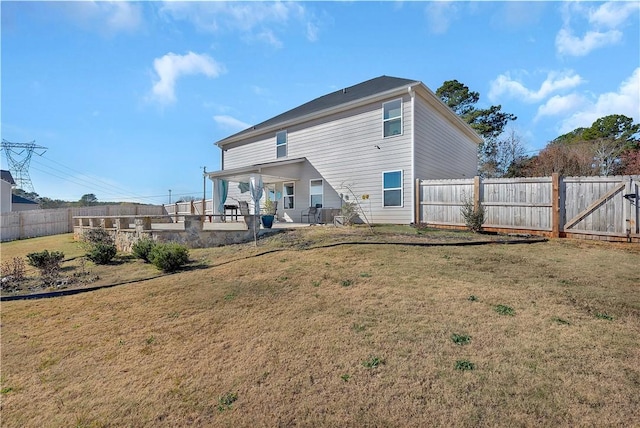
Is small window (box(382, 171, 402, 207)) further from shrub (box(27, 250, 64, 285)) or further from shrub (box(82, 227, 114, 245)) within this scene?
shrub (box(27, 250, 64, 285))

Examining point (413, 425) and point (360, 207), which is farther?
point (360, 207)

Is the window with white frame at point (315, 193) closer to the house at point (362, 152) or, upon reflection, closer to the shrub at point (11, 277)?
the house at point (362, 152)

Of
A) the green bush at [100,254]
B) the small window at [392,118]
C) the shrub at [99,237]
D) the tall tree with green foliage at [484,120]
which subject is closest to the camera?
the green bush at [100,254]

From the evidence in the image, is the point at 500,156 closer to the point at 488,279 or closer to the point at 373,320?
the point at 488,279

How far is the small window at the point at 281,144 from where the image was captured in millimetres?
15922

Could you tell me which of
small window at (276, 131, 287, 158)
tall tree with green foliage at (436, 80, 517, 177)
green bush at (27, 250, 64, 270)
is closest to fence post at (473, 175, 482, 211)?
small window at (276, 131, 287, 158)

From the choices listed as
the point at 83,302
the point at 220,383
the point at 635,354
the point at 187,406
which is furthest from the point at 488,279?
the point at 83,302

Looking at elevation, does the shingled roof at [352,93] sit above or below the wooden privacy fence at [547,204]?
above

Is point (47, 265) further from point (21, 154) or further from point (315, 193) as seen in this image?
point (21, 154)

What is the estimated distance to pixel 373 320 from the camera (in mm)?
3633

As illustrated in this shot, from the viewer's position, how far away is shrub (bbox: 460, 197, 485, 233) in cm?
959

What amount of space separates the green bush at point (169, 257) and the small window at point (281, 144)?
9.58 m

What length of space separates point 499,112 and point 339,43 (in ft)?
73.5

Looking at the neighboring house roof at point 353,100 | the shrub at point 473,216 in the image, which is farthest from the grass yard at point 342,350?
the neighboring house roof at point 353,100
